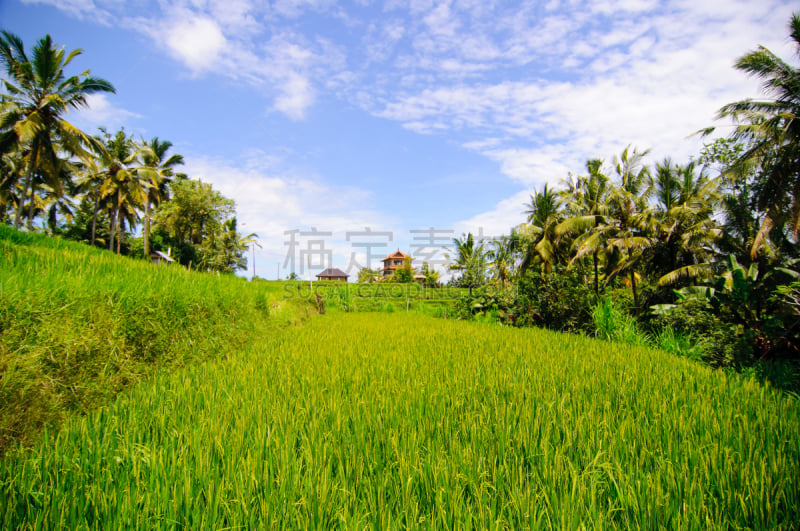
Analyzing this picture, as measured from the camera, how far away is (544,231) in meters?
16.2

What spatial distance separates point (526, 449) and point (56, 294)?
331cm

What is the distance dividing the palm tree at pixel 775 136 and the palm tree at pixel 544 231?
6.81 meters

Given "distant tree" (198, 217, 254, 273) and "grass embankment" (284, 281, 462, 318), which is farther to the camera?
"distant tree" (198, 217, 254, 273)

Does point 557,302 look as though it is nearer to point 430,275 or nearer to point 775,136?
point 775,136

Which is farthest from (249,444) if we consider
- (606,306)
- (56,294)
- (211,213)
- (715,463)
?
(211,213)

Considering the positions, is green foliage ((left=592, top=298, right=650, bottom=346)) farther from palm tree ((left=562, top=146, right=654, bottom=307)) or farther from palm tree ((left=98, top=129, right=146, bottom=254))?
palm tree ((left=98, top=129, right=146, bottom=254))

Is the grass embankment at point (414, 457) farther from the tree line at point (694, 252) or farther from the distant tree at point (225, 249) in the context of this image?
the distant tree at point (225, 249)

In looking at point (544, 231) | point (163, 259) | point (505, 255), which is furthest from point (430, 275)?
point (163, 259)

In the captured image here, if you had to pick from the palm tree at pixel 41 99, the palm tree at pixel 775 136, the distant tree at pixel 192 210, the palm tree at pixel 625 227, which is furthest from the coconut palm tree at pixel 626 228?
the distant tree at pixel 192 210

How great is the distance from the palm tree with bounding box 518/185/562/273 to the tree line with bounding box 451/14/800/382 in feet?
0.18

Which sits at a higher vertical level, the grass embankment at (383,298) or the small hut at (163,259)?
the small hut at (163,259)

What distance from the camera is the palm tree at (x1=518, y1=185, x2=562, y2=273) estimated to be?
52.4ft

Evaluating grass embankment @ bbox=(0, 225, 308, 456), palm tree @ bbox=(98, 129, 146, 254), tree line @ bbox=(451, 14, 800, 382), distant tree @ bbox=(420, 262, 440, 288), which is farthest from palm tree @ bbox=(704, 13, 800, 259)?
palm tree @ bbox=(98, 129, 146, 254)

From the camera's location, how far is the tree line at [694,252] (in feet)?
17.4
